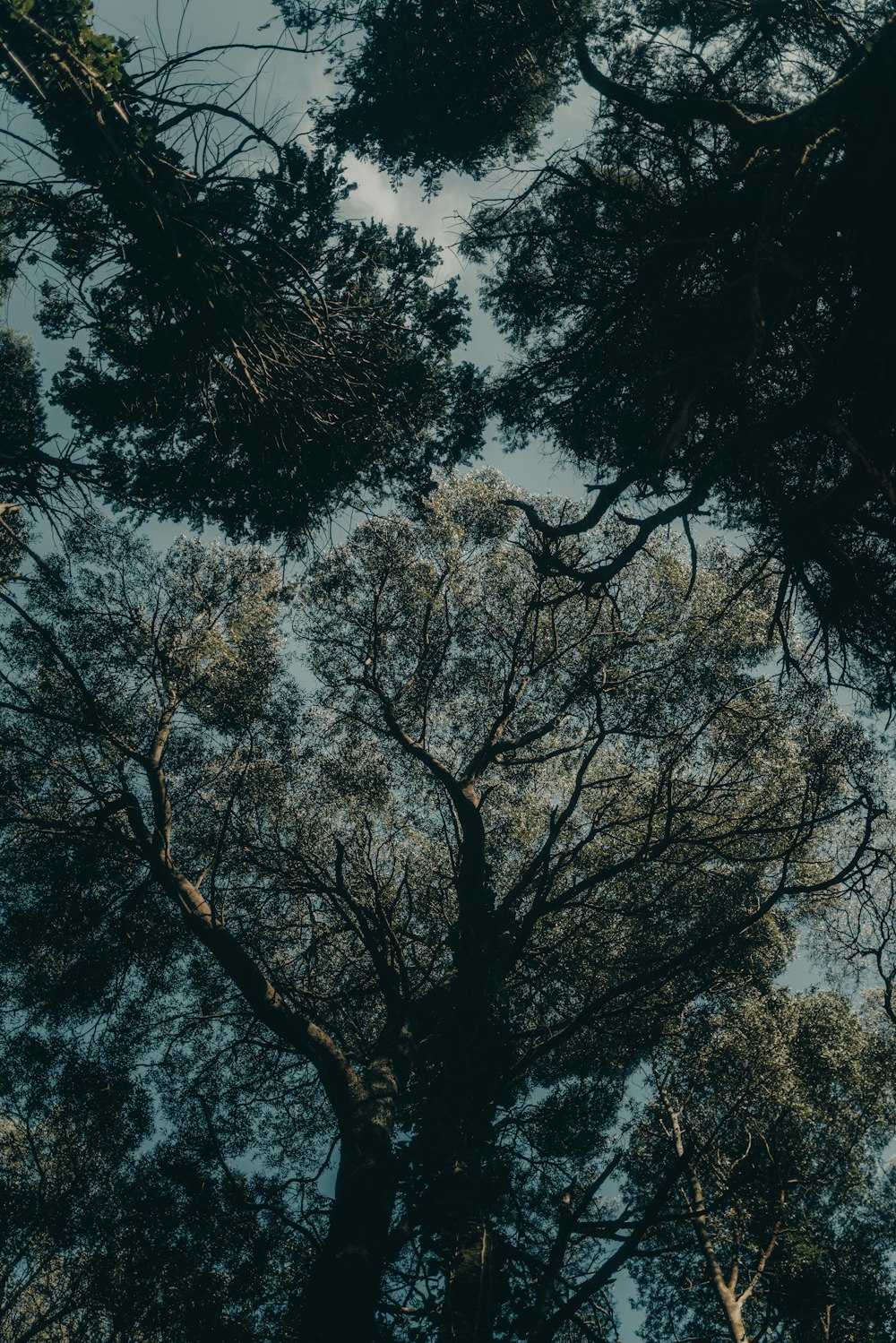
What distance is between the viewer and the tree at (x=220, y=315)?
5.61 meters

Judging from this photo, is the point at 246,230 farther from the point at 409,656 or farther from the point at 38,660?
the point at 38,660

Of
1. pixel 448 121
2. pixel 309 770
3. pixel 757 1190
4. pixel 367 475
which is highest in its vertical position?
pixel 448 121

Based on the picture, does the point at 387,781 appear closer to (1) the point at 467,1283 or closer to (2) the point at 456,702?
(2) the point at 456,702

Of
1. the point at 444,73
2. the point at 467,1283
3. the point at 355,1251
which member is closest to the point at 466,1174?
the point at 467,1283

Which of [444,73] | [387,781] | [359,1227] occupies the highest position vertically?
[444,73]

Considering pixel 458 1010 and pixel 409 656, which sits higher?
pixel 409 656

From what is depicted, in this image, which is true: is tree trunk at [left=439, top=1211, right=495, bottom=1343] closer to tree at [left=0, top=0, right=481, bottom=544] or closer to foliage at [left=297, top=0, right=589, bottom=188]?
tree at [left=0, top=0, right=481, bottom=544]

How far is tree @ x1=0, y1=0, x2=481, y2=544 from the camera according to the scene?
18.4ft

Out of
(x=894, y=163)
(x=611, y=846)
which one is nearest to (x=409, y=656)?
(x=611, y=846)

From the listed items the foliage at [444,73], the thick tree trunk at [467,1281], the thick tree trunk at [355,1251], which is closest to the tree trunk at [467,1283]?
the thick tree trunk at [467,1281]

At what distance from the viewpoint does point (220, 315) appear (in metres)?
6.43

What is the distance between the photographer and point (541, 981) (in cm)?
923

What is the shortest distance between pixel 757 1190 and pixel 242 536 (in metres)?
10.9

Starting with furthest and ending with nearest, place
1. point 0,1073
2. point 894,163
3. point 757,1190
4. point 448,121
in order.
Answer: point 0,1073, point 757,1190, point 448,121, point 894,163
